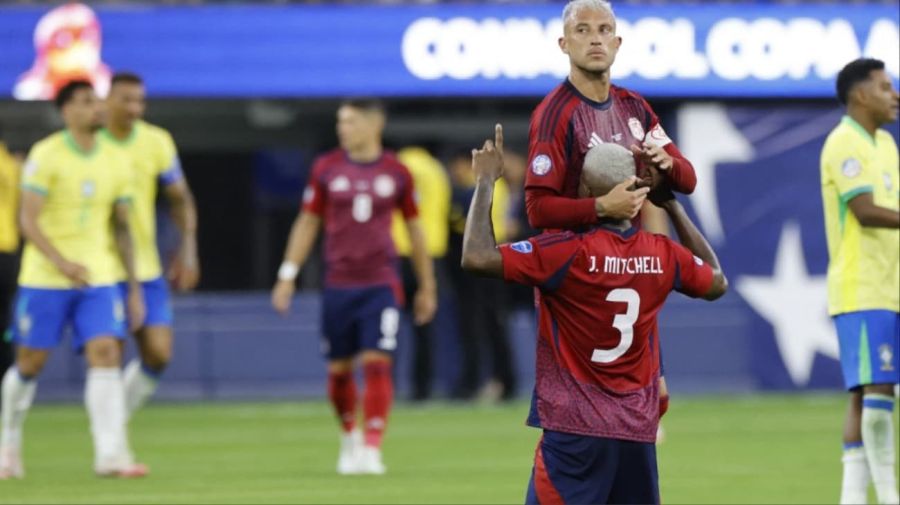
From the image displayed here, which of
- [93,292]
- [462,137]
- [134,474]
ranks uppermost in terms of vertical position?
[462,137]

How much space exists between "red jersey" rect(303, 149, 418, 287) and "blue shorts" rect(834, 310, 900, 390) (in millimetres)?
4035

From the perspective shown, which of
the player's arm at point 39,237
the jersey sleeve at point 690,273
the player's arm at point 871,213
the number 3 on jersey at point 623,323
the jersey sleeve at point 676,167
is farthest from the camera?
the player's arm at point 39,237

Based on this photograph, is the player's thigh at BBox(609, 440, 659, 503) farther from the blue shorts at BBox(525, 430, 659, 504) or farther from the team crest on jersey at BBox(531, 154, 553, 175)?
the team crest on jersey at BBox(531, 154, 553, 175)

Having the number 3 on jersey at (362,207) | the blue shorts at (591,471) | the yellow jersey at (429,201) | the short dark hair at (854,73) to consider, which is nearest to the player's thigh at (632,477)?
the blue shorts at (591,471)

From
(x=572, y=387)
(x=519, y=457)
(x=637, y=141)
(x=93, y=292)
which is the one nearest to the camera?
(x=572, y=387)

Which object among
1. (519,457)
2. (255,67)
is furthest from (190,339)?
(519,457)

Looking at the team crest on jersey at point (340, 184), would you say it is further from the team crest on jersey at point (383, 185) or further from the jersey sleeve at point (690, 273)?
the jersey sleeve at point (690, 273)

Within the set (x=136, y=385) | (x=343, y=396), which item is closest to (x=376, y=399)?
(x=343, y=396)

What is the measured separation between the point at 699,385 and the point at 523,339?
188cm

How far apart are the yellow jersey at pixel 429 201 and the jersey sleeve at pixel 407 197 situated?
564 centimetres

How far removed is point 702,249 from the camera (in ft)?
22.5

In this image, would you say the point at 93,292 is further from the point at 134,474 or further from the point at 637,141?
the point at 637,141

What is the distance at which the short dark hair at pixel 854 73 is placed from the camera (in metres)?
9.61

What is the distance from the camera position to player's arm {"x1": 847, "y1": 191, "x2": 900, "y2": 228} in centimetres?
920
